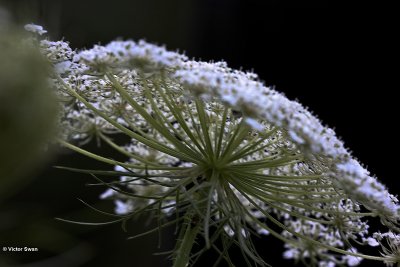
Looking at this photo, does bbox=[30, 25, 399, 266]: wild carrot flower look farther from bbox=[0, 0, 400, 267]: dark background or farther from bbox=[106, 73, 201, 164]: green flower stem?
bbox=[0, 0, 400, 267]: dark background

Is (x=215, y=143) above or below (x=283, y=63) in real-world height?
below

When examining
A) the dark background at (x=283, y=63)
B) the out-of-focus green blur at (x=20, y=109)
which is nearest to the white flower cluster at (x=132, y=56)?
the out-of-focus green blur at (x=20, y=109)

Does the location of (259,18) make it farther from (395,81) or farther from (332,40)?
(395,81)

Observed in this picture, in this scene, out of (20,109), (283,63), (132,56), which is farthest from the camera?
(283,63)

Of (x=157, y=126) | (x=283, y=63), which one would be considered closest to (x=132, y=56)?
(x=157, y=126)

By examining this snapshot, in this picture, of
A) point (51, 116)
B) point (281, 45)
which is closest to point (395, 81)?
point (281, 45)

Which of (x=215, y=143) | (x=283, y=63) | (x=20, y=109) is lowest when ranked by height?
(x=20, y=109)

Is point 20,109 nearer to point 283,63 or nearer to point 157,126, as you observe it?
point 157,126

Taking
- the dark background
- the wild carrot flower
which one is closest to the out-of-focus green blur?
the wild carrot flower

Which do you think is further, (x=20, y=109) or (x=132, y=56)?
(x=132, y=56)

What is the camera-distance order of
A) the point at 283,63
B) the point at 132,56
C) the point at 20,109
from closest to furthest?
the point at 20,109, the point at 132,56, the point at 283,63
